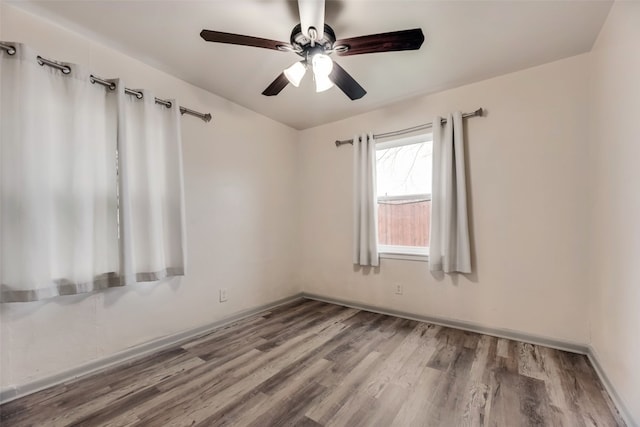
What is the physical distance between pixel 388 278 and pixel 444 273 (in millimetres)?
620

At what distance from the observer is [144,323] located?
219 cm

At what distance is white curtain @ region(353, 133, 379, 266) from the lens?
10.2 ft

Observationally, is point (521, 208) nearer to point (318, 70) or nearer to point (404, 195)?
point (404, 195)

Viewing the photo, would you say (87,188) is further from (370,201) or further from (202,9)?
(370,201)

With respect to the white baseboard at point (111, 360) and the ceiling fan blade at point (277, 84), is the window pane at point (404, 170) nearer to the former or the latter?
the ceiling fan blade at point (277, 84)

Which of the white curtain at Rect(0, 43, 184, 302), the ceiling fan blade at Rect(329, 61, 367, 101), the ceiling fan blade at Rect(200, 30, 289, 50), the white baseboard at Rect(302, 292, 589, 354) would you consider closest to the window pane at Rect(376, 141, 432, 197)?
the ceiling fan blade at Rect(329, 61, 367, 101)

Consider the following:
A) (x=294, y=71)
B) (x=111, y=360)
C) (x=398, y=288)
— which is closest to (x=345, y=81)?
(x=294, y=71)

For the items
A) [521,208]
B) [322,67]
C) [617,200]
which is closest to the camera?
[617,200]

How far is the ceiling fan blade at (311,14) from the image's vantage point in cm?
144

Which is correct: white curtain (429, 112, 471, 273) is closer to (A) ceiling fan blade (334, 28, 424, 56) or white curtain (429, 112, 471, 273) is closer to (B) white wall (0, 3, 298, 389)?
(A) ceiling fan blade (334, 28, 424, 56)

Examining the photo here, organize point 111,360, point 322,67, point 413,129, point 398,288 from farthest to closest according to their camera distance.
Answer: point 398,288 → point 413,129 → point 111,360 → point 322,67

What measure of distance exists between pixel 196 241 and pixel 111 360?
1.08 m

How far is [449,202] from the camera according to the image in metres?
2.57

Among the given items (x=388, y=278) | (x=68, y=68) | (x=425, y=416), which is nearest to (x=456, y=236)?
(x=388, y=278)
